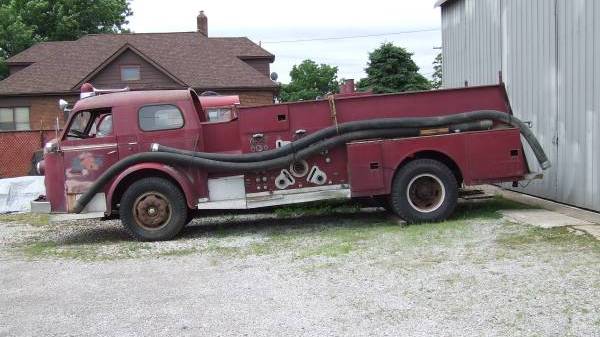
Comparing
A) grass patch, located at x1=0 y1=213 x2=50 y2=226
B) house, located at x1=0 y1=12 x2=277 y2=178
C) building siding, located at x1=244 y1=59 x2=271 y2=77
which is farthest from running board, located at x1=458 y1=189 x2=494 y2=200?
building siding, located at x1=244 y1=59 x2=271 y2=77

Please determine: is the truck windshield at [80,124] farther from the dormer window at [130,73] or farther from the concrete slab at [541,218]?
the dormer window at [130,73]

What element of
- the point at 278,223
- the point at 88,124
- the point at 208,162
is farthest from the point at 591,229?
the point at 88,124

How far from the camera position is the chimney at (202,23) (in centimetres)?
3875

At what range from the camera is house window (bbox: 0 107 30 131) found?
30453mm

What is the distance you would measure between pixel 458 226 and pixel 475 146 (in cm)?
128

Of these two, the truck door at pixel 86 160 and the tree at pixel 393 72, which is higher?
the tree at pixel 393 72

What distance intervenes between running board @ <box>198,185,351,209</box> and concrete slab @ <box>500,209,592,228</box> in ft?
8.27

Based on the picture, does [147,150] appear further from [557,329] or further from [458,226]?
[557,329]

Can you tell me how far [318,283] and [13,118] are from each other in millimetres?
27822

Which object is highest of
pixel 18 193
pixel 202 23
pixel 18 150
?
pixel 202 23

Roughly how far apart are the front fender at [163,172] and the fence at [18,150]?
410 inches

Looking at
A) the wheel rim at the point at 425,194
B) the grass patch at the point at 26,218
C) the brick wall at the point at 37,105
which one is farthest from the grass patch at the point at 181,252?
the brick wall at the point at 37,105

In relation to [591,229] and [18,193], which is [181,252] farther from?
[18,193]

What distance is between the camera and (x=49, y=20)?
4378 cm
